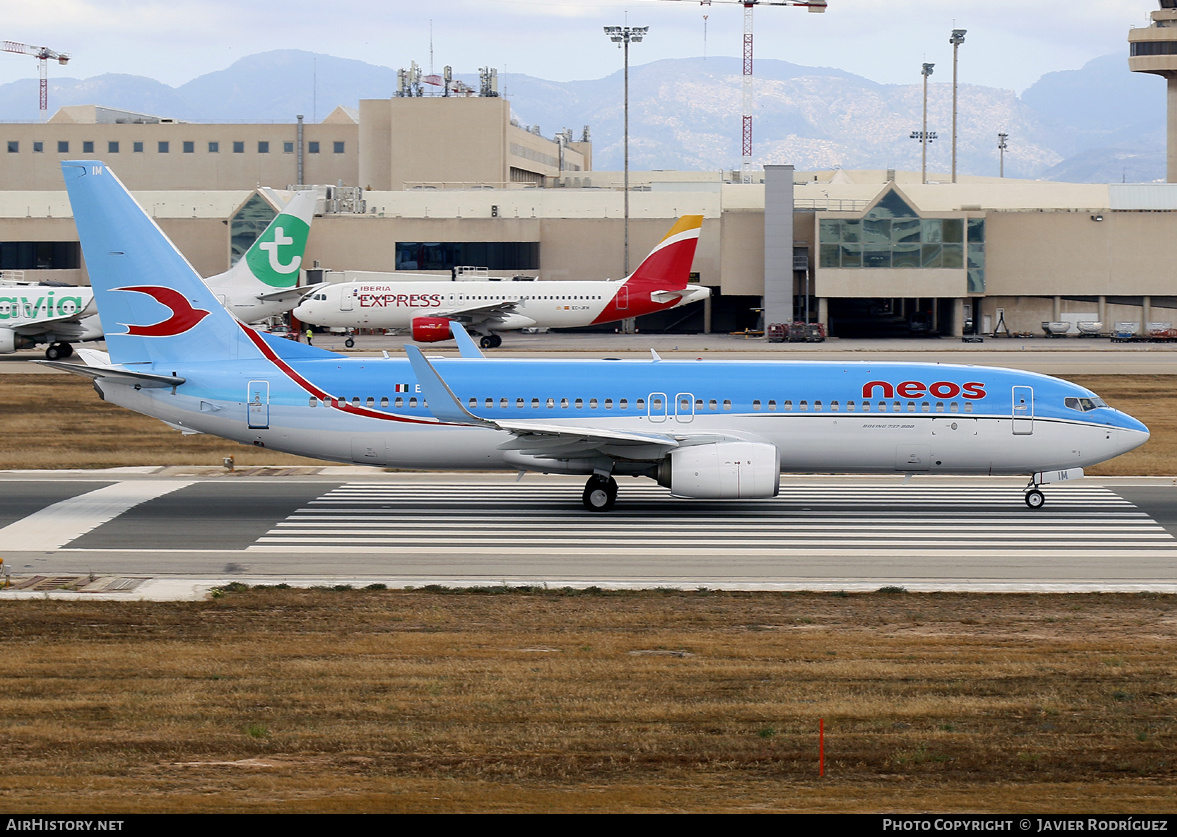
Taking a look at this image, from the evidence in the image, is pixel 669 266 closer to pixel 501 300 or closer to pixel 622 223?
pixel 501 300

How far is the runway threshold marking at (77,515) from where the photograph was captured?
89.4 ft

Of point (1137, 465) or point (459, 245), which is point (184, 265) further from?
point (459, 245)

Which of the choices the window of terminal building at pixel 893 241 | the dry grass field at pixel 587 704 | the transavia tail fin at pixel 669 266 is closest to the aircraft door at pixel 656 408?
the dry grass field at pixel 587 704

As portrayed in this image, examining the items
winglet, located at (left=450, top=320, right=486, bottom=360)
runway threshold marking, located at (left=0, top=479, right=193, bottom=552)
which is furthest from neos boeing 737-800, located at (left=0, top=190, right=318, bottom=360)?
winglet, located at (left=450, top=320, right=486, bottom=360)

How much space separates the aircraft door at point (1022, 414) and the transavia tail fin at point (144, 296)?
59.6ft

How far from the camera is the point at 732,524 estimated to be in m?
29.9

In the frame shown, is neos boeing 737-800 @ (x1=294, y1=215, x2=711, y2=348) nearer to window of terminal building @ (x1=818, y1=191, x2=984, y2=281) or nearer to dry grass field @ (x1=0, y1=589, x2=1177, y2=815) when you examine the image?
window of terminal building @ (x1=818, y1=191, x2=984, y2=281)

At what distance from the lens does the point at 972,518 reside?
31.0 meters

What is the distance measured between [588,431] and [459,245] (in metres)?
77.0

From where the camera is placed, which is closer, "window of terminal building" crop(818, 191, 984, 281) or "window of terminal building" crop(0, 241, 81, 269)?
"window of terminal building" crop(818, 191, 984, 281)

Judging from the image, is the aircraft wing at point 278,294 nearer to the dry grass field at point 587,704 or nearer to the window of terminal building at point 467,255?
the window of terminal building at point 467,255

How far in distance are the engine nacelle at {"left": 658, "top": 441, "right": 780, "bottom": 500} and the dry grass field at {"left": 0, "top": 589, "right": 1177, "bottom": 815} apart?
292 inches

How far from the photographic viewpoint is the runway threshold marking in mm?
27234
